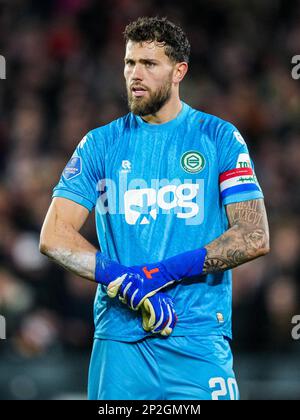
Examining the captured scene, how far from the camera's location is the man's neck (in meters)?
5.24

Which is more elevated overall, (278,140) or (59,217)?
(278,140)

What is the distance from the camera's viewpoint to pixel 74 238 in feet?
16.4

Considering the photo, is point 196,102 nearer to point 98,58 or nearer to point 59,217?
point 98,58

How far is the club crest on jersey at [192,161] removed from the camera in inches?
201

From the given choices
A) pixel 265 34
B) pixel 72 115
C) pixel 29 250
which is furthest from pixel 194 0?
pixel 29 250

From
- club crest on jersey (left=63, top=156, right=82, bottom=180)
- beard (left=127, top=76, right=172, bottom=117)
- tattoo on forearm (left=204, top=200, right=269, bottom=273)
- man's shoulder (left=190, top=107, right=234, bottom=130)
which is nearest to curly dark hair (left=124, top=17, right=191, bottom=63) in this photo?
beard (left=127, top=76, right=172, bottom=117)

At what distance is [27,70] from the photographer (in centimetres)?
1219

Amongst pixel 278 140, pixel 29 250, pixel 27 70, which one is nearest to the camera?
pixel 29 250

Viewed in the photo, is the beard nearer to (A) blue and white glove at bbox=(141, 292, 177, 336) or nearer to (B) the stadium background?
(A) blue and white glove at bbox=(141, 292, 177, 336)

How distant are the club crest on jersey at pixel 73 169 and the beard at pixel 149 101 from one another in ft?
1.38
